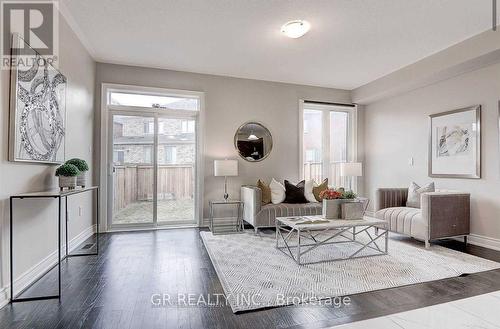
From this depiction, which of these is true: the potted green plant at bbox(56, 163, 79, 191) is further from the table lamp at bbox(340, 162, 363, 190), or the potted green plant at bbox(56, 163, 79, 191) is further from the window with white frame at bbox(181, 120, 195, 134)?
the table lamp at bbox(340, 162, 363, 190)

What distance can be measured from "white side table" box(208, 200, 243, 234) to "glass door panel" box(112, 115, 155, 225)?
1.06 metres

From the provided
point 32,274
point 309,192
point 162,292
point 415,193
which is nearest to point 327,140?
point 309,192

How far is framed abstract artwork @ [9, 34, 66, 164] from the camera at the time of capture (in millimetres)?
2125

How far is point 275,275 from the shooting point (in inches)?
101

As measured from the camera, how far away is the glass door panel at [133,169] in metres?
4.48

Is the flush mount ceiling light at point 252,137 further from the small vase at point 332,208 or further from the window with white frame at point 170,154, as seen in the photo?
the small vase at point 332,208

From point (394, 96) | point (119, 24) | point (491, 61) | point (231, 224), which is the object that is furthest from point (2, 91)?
point (394, 96)

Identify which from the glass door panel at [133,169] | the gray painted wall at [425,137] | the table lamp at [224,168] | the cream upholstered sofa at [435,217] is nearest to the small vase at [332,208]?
the cream upholstered sofa at [435,217]

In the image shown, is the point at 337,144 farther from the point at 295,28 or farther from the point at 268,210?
the point at 295,28

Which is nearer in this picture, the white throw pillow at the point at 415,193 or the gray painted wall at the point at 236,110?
the white throw pillow at the point at 415,193

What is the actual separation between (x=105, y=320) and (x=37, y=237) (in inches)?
50.0

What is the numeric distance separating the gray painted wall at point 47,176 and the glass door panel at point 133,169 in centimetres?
43

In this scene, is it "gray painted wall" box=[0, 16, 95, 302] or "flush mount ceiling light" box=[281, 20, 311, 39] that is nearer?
"gray painted wall" box=[0, 16, 95, 302]

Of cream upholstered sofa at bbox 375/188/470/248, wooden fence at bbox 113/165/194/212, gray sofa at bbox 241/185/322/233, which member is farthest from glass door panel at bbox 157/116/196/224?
cream upholstered sofa at bbox 375/188/470/248
